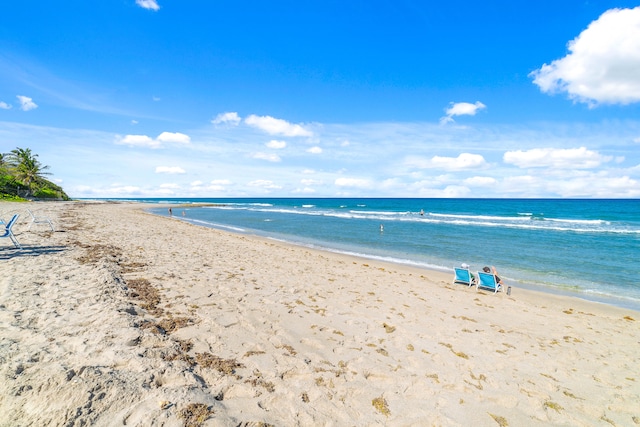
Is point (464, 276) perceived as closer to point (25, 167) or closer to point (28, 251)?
point (28, 251)

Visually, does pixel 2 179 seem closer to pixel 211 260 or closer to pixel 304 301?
pixel 211 260

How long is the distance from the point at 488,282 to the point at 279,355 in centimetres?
948

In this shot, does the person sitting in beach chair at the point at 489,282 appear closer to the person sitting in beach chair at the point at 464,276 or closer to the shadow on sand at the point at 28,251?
the person sitting in beach chair at the point at 464,276

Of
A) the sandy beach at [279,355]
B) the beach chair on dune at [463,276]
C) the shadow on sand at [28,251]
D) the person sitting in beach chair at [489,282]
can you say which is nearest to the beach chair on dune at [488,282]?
the person sitting in beach chair at [489,282]

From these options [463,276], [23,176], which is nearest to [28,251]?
[463,276]

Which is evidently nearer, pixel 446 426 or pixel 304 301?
pixel 446 426

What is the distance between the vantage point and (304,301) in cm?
740

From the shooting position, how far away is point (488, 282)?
36.1 feet

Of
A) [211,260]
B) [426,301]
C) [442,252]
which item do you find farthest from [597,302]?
[211,260]

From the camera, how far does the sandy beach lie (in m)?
3.21

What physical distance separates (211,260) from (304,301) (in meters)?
5.45

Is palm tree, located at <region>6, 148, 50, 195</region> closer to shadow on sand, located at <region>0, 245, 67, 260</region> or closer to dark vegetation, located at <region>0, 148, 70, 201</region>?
dark vegetation, located at <region>0, 148, 70, 201</region>

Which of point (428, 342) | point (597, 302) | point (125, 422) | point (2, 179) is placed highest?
point (2, 179)

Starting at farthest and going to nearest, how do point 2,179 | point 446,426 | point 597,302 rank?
point 2,179 < point 597,302 < point 446,426
